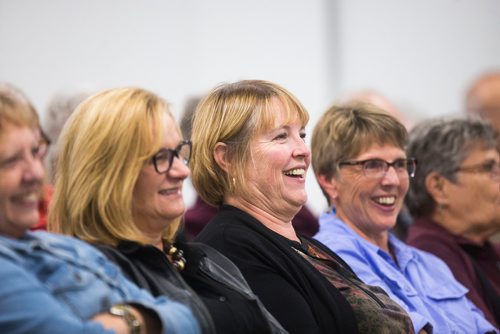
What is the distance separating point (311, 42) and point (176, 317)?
181 inches

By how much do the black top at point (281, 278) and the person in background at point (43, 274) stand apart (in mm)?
525

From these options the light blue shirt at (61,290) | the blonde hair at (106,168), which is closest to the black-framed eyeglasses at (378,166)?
the blonde hair at (106,168)

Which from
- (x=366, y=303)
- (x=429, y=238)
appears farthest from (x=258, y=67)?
(x=366, y=303)

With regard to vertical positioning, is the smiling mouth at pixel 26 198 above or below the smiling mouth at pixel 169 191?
above

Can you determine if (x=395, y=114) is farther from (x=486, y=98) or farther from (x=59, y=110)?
(x=59, y=110)

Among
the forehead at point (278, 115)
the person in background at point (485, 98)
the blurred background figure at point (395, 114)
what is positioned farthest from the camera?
the person in background at point (485, 98)

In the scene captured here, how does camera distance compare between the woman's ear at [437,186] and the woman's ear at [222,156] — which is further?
the woman's ear at [437,186]

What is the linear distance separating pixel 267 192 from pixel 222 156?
0.17 m

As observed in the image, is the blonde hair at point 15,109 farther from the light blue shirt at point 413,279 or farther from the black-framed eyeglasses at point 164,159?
the light blue shirt at point 413,279

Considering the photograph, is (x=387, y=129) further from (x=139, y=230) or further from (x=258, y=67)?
(x=258, y=67)

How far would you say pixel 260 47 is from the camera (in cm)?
600

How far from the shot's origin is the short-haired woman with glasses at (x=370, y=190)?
3.19 meters

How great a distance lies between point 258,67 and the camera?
19.6 feet

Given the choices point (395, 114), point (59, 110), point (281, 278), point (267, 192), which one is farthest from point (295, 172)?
point (395, 114)
